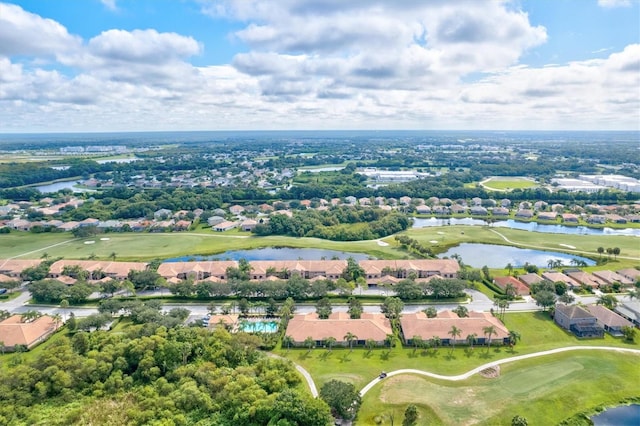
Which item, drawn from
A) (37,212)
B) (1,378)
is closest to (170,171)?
(37,212)

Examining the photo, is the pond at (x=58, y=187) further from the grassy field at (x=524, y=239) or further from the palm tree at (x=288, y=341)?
the palm tree at (x=288, y=341)

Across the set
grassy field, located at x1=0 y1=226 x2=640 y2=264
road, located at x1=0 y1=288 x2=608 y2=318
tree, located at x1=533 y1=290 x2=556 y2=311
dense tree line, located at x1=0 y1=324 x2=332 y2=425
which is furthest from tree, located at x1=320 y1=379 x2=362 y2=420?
grassy field, located at x1=0 y1=226 x2=640 y2=264

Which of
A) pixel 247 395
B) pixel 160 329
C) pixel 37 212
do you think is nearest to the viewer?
pixel 247 395

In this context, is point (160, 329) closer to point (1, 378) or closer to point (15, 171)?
point (1, 378)

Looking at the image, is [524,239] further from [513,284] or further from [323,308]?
[323,308]

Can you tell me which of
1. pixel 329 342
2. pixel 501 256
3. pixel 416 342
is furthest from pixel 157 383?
pixel 501 256

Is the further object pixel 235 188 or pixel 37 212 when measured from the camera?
pixel 235 188
